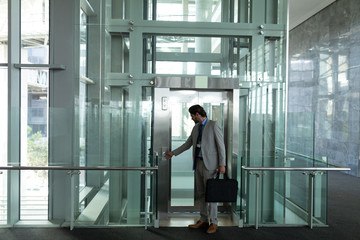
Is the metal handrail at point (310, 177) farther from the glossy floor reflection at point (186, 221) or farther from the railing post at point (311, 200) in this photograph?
the glossy floor reflection at point (186, 221)

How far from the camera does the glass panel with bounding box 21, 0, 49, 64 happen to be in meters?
4.61

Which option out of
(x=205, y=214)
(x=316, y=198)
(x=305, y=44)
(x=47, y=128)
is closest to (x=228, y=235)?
(x=205, y=214)

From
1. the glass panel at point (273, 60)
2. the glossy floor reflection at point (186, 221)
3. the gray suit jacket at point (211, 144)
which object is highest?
the glass panel at point (273, 60)

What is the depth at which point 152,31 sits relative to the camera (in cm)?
490

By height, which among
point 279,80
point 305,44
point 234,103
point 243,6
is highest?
point 305,44

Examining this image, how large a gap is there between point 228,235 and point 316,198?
5.10ft

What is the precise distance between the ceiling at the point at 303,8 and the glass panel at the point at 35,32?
10403mm

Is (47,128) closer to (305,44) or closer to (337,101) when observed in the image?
(337,101)

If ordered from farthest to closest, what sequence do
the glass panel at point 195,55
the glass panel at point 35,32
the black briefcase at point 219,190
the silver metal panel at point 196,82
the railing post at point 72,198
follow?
1. the glass panel at point 195,55
2. the silver metal panel at point 196,82
3. the glass panel at point 35,32
4. the railing post at point 72,198
5. the black briefcase at point 219,190

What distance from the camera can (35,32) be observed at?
4.64 metres

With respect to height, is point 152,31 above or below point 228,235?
above

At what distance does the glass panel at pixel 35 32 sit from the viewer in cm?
461

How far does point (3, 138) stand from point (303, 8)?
12.4m

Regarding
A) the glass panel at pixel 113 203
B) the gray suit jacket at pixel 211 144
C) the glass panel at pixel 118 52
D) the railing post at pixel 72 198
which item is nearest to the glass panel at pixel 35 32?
the glass panel at pixel 118 52
